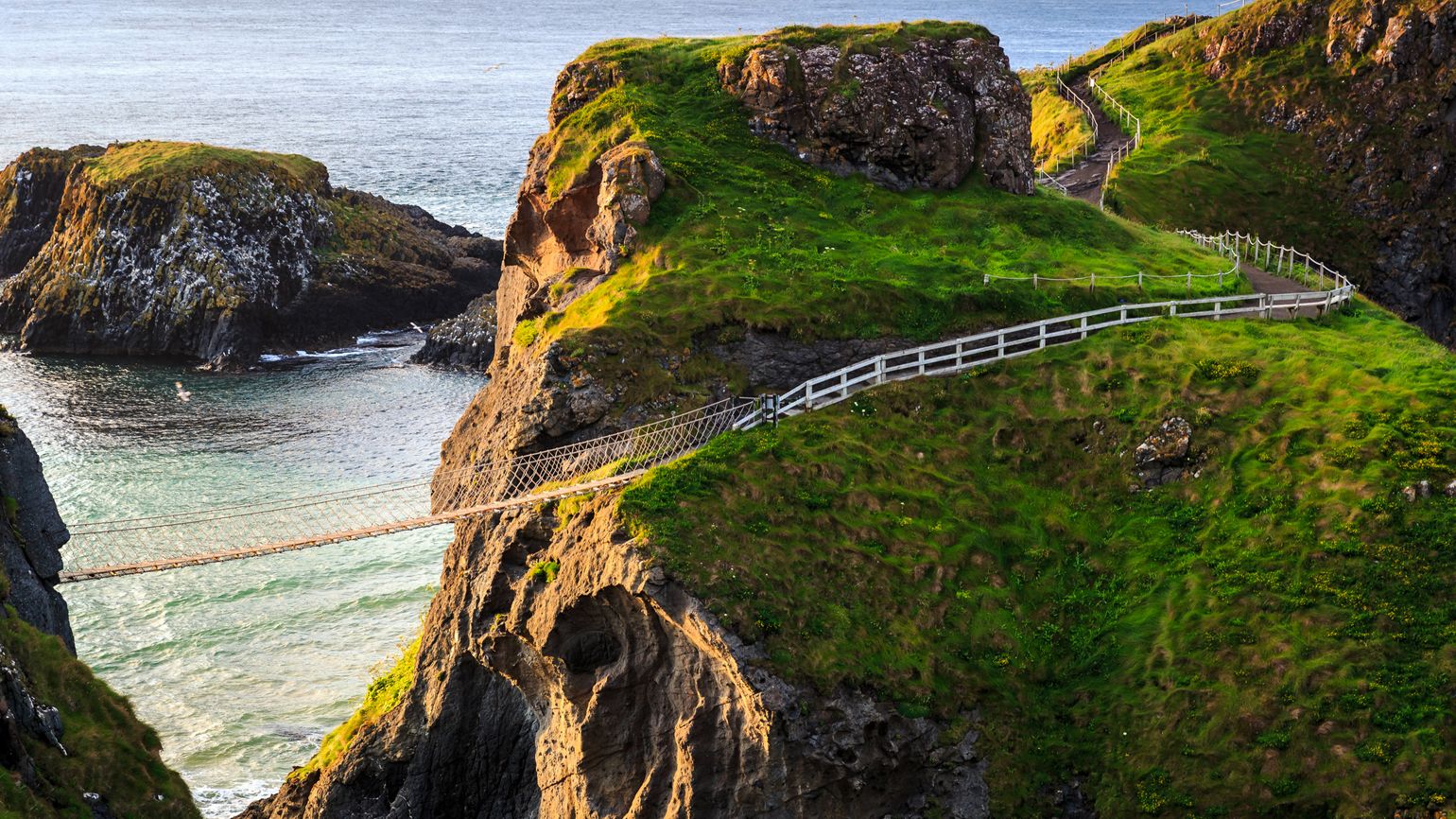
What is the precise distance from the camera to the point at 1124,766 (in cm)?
A: 3481

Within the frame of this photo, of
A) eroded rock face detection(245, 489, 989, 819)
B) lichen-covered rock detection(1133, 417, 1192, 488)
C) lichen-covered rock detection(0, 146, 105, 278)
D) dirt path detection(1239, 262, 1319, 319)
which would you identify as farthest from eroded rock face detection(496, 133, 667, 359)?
lichen-covered rock detection(0, 146, 105, 278)

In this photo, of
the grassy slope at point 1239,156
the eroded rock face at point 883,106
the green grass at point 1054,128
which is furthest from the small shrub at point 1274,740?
the green grass at point 1054,128

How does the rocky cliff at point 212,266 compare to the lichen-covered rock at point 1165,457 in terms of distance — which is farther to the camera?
the rocky cliff at point 212,266

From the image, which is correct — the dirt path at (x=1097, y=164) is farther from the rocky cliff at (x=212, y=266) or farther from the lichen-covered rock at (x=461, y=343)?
the rocky cliff at (x=212, y=266)

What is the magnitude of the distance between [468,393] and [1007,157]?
36.4m

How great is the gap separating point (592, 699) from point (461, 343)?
5437 centimetres

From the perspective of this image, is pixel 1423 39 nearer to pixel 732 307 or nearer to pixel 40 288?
pixel 732 307

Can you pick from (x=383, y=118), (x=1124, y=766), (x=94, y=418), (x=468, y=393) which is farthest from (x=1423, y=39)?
(x=383, y=118)

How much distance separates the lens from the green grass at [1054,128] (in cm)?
8519

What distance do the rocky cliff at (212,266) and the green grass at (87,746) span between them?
5185cm

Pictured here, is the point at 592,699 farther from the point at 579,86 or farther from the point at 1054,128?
the point at 1054,128

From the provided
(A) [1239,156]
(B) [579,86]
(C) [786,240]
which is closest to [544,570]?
(C) [786,240]

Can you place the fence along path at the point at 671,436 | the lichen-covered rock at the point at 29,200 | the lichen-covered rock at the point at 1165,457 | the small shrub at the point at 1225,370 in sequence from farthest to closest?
the lichen-covered rock at the point at 29,200, the small shrub at the point at 1225,370, the lichen-covered rock at the point at 1165,457, the fence along path at the point at 671,436

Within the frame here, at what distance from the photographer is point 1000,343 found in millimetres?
44188
